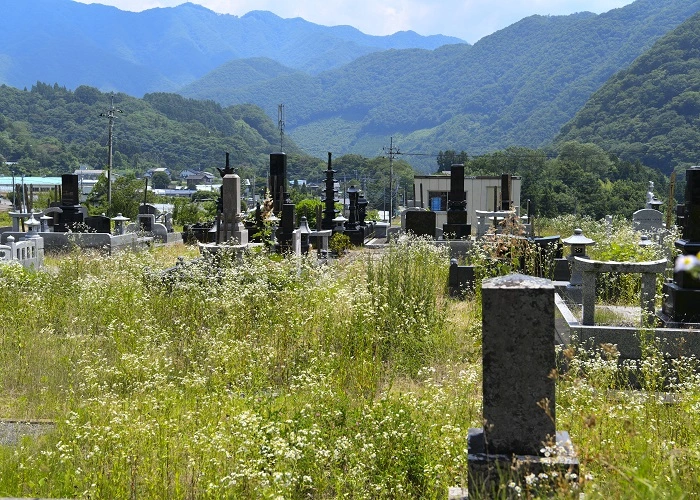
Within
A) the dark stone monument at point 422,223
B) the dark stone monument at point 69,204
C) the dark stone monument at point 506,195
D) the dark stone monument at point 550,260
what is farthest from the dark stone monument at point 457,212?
the dark stone monument at point 69,204

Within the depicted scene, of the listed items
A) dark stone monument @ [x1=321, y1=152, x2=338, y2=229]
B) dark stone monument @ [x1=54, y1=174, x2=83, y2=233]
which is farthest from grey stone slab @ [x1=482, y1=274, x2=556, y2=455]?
dark stone monument @ [x1=321, y1=152, x2=338, y2=229]

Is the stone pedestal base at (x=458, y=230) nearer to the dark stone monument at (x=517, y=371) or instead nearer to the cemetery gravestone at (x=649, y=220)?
the cemetery gravestone at (x=649, y=220)

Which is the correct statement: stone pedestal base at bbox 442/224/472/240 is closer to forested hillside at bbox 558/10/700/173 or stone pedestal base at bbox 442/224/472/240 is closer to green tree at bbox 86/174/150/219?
green tree at bbox 86/174/150/219

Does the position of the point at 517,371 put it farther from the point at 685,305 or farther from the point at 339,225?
the point at 339,225

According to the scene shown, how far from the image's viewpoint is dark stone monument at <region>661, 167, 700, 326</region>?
407 inches

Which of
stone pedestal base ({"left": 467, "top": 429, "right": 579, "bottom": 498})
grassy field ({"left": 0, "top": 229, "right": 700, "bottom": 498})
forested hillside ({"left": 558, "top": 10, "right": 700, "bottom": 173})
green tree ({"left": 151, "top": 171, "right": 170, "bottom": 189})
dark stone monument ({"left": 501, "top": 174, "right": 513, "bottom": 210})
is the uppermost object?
forested hillside ({"left": 558, "top": 10, "right": 700, "bottom": 173})

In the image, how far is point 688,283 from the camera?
10336mm

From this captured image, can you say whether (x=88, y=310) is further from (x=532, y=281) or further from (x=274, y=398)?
(x=532, y=281)

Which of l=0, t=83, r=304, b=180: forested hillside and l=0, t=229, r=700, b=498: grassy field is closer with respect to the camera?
l=0, t=229, r=700, b=498: grassy field

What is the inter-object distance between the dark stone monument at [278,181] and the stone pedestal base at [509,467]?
1991 centimetres

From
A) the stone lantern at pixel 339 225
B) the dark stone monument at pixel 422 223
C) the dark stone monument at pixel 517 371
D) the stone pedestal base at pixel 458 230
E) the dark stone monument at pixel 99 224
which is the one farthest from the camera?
the stone lantern at pixel 339 225

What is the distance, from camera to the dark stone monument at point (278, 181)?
24.2 meters

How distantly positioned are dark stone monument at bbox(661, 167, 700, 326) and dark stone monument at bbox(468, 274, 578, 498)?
6.50 metres

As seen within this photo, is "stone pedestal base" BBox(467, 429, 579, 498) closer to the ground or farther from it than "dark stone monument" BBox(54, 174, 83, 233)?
closer to the ground
